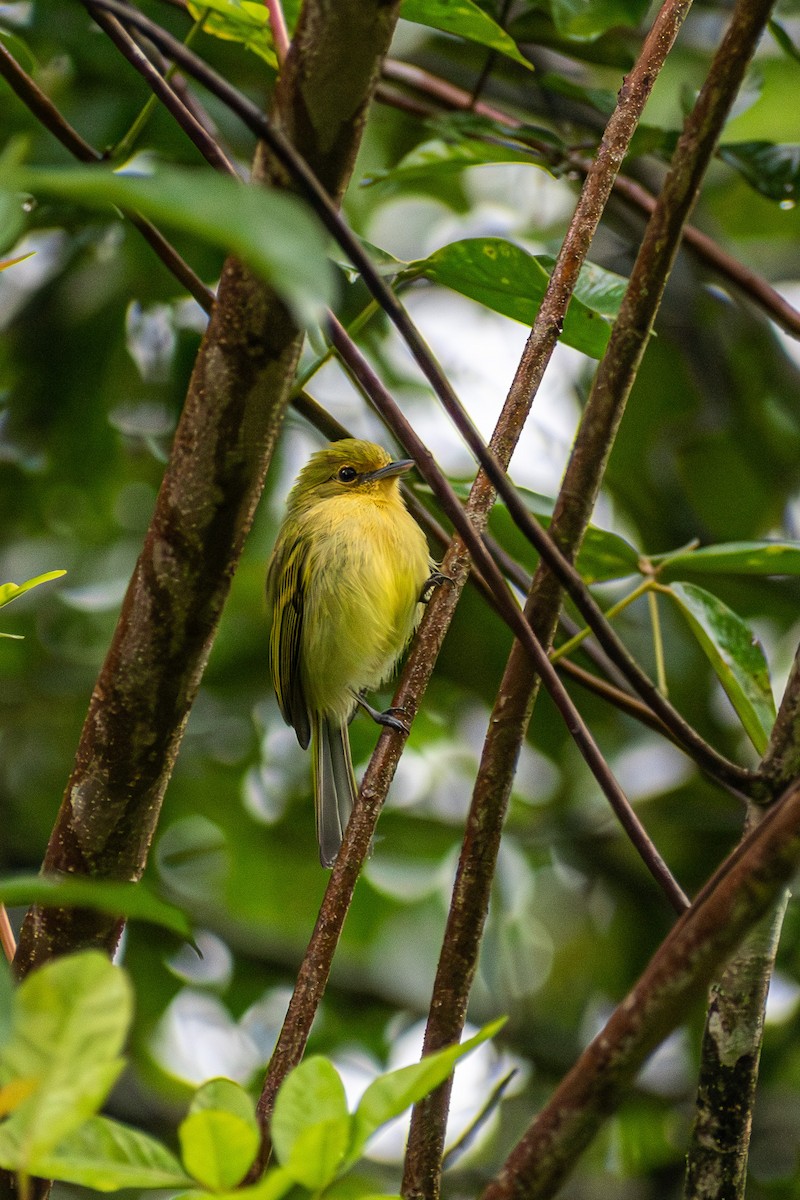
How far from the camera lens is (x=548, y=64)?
4578 mm

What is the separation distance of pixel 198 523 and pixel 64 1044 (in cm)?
79

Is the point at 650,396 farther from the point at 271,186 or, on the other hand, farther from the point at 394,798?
the point at 271,186

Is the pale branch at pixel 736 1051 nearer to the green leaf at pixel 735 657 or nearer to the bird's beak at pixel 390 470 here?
the green leaf at pixel 735 657

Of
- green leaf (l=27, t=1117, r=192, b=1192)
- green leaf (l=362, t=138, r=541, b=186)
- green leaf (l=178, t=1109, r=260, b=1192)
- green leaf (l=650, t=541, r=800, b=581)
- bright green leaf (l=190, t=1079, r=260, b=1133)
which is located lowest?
green leaf (l=27, t=1117, r=192, b=1192)

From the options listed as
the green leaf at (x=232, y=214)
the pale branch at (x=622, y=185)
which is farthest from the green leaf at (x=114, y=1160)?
the pale branch at (x=622, y=185)

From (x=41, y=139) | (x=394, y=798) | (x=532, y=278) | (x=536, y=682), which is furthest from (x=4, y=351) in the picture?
(x=536, y=682)

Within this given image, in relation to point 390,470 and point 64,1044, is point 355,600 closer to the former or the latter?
point 390,470

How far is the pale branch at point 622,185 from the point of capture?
305cm

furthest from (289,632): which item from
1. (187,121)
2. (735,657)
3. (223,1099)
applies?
(223,1099)

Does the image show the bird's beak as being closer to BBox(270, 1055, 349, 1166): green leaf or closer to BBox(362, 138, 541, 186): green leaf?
BBox(362, 138, 541, 186): green leaf

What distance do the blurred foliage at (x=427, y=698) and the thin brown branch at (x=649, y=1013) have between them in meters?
3.05

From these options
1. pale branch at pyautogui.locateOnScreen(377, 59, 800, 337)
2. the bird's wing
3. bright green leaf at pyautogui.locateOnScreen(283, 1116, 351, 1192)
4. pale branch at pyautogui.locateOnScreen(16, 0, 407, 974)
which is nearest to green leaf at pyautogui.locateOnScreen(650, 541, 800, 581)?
pale branch at pyautogui.locateOnScreen(377, 59, 800, 337)

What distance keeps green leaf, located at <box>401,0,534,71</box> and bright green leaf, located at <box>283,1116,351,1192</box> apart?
1777mm

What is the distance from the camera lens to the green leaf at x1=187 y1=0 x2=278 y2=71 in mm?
1870
